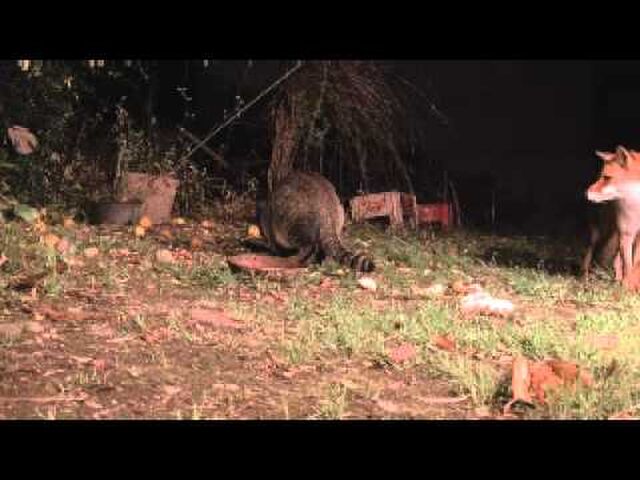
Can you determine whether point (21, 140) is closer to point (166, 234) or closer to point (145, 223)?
point (166, 234)

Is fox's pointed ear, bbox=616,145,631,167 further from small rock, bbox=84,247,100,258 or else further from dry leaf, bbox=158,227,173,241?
small rock, bbox=84,247,100,258

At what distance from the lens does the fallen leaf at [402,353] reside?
15.1ft

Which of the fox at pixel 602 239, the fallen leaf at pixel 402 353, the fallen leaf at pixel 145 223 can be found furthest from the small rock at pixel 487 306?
the fallen leaf at pixel 145 223

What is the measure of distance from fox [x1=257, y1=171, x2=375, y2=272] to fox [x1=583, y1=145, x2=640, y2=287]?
2.13 meters

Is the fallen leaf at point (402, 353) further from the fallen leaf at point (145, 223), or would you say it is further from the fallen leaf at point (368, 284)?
the fallen leaf at point (145, 223)

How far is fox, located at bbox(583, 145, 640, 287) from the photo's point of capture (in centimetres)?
709

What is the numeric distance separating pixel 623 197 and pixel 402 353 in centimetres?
335

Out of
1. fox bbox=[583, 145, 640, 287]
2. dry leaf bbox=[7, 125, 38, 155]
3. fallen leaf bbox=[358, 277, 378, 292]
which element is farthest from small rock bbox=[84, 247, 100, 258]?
fox bbox=[583, 145, 640, 287]

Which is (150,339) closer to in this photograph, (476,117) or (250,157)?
(250,157)

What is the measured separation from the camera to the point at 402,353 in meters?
4.66

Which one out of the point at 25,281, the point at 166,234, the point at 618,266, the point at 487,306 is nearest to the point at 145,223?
the point at 166,234

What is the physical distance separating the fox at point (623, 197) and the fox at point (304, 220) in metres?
2.13

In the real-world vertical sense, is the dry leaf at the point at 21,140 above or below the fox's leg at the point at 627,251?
above
